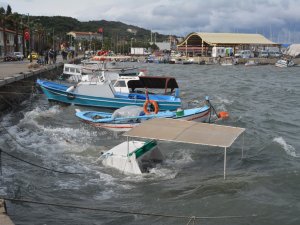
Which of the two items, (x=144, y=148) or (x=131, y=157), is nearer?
(x=131, y=157)

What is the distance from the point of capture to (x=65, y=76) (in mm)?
40562

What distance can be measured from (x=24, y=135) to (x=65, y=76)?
2287cm

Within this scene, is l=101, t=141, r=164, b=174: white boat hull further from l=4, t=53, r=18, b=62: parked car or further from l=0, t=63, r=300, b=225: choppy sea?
l=4, t=53, r=18, b=62: parked car

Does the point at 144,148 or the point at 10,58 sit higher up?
the point at 10,58

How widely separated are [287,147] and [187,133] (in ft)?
23.1

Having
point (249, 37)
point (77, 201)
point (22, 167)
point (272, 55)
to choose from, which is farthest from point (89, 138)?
point (249, 37)

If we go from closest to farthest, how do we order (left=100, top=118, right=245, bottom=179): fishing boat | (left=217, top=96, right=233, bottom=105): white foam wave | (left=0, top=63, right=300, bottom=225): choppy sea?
1. (left=0, top=63, right=300, bottom=225): choppy sea
2. (left=100, top=118, right=245, bottom=179): fishing boat
3. (left=217, top=96, right=233, bottom=105): white foam wave

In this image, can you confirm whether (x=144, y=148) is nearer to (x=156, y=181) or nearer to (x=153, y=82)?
(x=156, y=181)

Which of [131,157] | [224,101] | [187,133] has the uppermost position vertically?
[187,133]

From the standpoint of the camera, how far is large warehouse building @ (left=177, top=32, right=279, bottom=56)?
112188mm

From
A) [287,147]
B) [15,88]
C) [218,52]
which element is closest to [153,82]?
[15,88]

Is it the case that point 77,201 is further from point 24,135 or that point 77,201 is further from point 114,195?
point 24,135

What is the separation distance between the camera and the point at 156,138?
11062 millimetres

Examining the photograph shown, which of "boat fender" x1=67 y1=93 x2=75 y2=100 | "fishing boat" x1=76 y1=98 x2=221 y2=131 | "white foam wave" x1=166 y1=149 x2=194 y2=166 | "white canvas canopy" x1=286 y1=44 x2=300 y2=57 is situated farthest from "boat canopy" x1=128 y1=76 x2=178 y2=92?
"white canvas canopy" x1=286 y1=44 x2=300 y2=57
